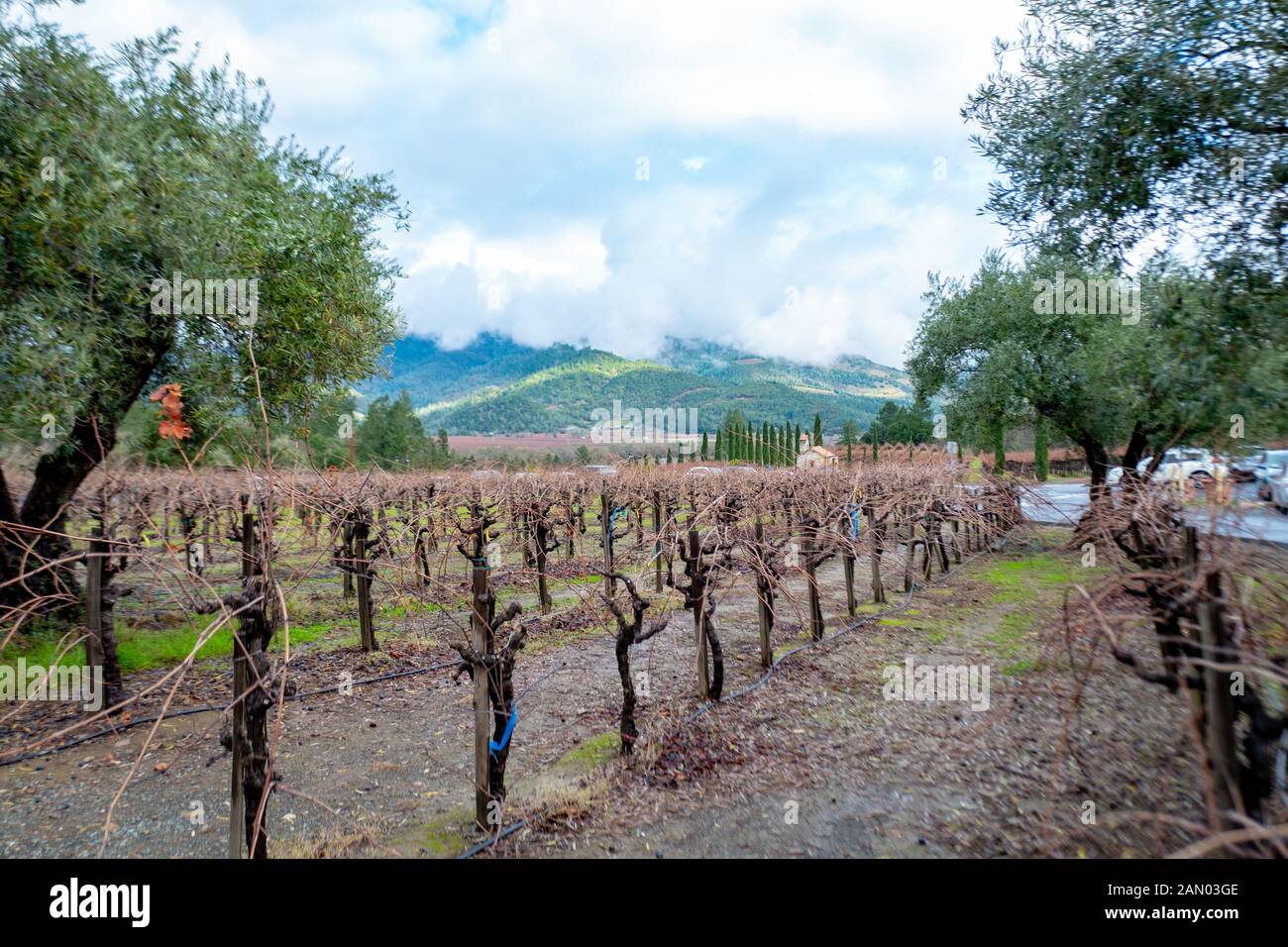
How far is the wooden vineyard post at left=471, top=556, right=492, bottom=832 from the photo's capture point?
4.70 meters

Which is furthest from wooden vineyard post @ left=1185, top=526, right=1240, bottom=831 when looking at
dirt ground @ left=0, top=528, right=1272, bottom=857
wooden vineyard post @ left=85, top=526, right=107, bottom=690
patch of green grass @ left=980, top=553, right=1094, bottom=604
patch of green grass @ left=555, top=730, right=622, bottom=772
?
wooden vineyard post @ left=85, top=526, right=107, bottom=690

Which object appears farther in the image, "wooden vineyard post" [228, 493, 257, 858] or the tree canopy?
the tree canopy

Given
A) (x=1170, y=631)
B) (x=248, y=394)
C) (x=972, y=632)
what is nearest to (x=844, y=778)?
(x=1170, y=631)

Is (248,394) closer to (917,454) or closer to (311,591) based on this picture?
(311,591)

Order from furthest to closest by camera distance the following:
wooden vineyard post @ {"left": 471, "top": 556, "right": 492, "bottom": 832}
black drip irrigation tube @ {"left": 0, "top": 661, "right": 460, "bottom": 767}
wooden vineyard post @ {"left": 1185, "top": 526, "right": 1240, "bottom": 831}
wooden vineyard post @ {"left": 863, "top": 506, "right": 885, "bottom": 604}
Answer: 1. wooden vineyard post @ {"left": 863, "top": 506, "right": 885, "bottom": 604}
2. black drip irrigation tube @ {"left": 0, "top": 661, "right": 460, "bottom": 767}
3. wooden vineyard post @ {"left": 471, "top": 556, "right": 492, "bottom": 832}
4. wooden vineyard post @ {"left": 1185, "top": 526, "right": 1240, "bottom": 831}

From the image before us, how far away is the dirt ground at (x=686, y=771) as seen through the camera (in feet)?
14.9

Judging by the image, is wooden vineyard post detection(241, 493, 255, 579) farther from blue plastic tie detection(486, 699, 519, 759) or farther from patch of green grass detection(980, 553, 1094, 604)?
patch of green grass detection(980, 553, 1094, 604)

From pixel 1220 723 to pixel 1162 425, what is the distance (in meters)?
13.6

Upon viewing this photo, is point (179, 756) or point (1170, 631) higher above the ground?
point (1170, 631)

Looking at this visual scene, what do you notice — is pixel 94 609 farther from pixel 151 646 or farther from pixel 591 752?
pixel 591 752

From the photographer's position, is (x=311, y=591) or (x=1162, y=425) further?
(x=311, y=591)

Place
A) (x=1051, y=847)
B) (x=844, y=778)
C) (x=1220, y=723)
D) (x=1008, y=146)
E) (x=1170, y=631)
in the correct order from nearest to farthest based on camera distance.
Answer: (x=1220, y=723) → (x=1051, y=847) → (x=1170, y=631) → (x=844, y=778) → (x=1008, y=146)

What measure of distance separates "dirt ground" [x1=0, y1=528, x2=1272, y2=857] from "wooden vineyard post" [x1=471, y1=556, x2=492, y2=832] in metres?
0.26
